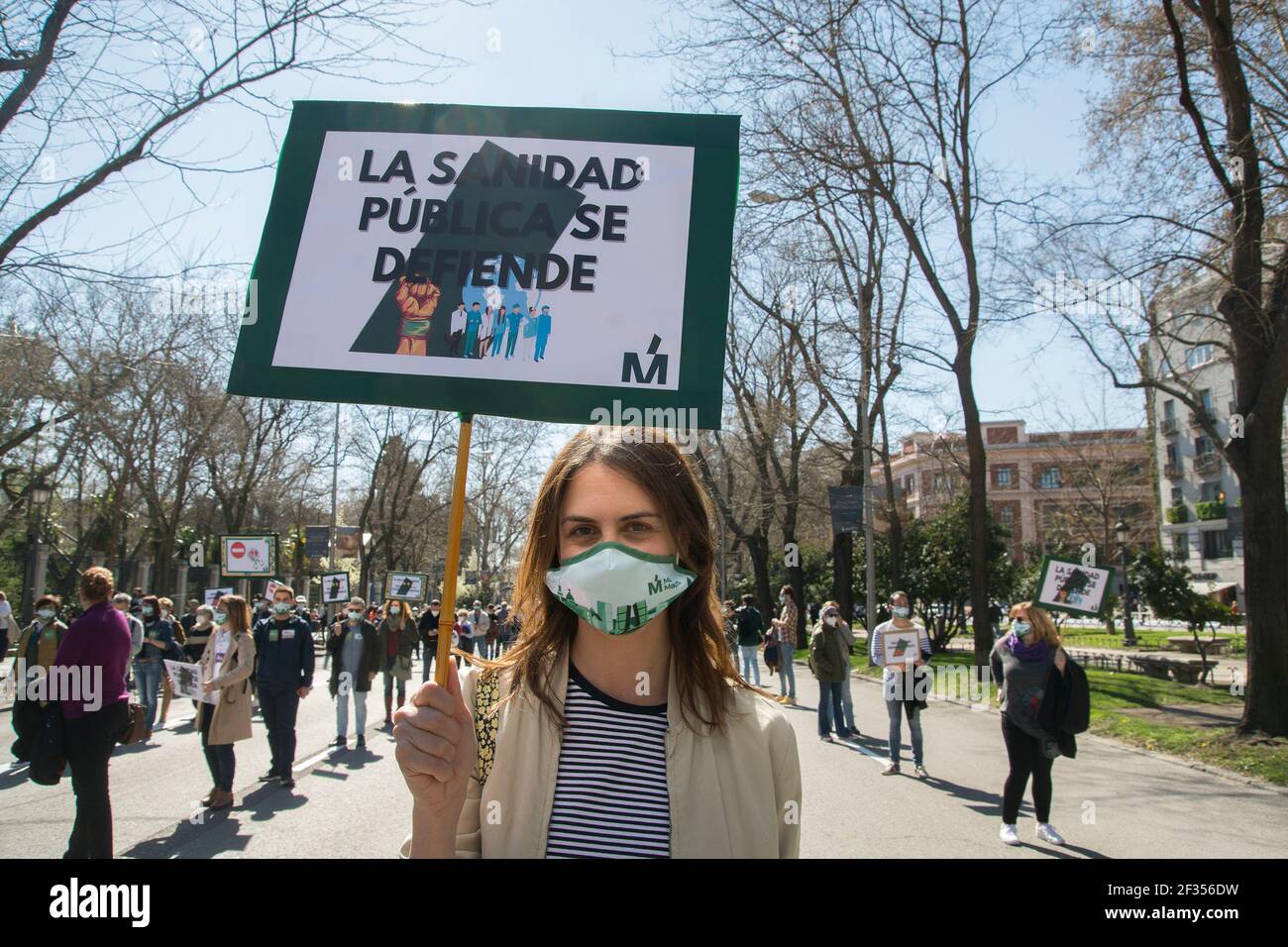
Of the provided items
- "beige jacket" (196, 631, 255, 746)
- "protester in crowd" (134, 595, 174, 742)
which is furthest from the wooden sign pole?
"protester in crowd" (134, 595, 174, 742)

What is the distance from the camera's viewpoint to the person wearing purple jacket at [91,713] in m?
5.56

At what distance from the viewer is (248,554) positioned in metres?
19.2

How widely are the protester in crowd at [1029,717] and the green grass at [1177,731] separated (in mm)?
4491

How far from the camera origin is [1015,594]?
36469 millimetres

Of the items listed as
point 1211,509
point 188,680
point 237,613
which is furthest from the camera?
point 1211,509

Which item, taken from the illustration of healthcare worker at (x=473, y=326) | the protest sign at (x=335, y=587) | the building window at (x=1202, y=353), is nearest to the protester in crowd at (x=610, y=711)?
the illustration of healthcare worker at (x=473, y=326)

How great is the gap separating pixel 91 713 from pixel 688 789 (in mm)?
5316

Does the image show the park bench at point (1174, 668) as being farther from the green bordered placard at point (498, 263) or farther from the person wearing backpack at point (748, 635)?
the green bordered placard at point (498, 263)

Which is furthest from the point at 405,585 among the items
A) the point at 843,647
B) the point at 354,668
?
the point at 843,647

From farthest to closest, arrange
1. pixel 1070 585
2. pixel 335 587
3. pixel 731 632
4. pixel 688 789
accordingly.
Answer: pixel 335 587
pixel 731 632
pixel 1070 585
pixel 688 789

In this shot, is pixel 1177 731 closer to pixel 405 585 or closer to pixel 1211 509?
pixel 405 585

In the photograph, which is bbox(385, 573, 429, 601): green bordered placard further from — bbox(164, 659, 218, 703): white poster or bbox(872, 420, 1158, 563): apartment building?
bbox(872, 420, 1158, 563): apartment building

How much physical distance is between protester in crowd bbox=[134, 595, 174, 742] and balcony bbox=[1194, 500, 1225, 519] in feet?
201
